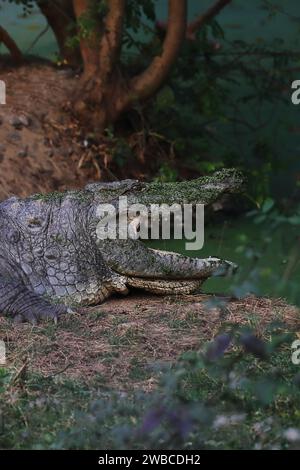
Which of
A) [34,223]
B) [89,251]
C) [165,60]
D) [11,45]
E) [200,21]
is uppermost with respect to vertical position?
[200,21]

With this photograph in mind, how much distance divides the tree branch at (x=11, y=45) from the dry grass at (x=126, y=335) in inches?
196

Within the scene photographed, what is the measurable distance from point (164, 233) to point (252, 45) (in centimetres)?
491

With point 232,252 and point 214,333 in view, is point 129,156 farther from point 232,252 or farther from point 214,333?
point 214,333

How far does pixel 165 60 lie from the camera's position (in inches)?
379

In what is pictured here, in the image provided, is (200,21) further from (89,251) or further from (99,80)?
(89,251)

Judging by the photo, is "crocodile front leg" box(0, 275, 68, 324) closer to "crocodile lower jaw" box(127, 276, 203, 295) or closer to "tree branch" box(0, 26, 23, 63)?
"crocodile lower jaw" box(127, 276, 203, 295)

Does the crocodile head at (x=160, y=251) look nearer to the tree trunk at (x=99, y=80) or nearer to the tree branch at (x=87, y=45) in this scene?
the tree branch at (x=87, y=45)

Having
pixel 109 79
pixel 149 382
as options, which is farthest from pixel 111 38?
pixel 149 382

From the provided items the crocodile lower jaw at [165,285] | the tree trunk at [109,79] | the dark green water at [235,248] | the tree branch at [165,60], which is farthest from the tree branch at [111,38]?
the crocodile lower jaw at [165,285]

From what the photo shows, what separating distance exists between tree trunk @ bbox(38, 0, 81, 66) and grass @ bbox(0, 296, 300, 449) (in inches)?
201

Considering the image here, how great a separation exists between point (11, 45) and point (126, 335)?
5790 millimetres

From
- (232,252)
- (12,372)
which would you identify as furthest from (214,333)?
(232,252)

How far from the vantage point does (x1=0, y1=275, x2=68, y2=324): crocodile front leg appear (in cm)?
549

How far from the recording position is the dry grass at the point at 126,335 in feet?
15.4
